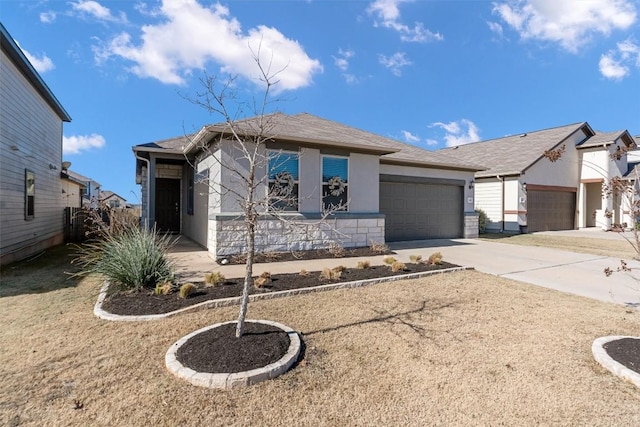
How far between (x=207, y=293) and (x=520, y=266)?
7.38 m

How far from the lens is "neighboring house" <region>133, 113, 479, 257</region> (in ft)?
28.0

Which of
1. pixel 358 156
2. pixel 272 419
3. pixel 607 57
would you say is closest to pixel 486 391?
pixel 272 419

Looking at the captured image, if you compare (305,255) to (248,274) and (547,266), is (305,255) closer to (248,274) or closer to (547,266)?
(248,274)

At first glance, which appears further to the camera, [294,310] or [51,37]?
[51,37]

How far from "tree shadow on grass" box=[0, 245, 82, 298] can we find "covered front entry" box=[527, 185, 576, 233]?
18895 mm

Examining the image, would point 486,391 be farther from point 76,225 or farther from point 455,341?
point 76,225

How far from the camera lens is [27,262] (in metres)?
8.43

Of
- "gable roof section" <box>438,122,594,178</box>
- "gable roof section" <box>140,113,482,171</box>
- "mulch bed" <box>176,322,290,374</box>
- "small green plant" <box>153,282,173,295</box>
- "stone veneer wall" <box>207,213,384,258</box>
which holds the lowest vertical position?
"mulch bed" <box>176,322,290,374</box>

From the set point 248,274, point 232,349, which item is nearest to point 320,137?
point 248,274

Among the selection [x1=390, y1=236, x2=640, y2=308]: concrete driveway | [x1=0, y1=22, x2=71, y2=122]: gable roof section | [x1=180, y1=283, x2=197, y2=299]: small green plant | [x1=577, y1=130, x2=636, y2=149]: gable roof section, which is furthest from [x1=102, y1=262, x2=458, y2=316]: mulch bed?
[x1=577, y1=130, x2=636, y2=149]: gable roof section

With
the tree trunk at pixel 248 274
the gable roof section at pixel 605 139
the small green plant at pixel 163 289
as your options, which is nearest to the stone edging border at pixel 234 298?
the small green plant at pixel 163 289

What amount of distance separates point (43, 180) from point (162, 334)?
36.5ft

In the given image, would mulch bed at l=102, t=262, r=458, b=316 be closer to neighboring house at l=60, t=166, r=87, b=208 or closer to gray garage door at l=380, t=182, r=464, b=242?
gray garage door at l=380, t=182, r=464, b=242

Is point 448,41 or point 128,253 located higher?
point 448,41
